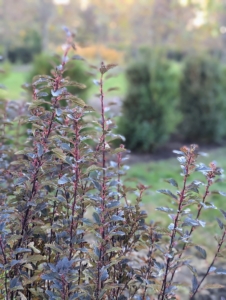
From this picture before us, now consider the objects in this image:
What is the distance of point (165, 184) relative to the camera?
5.25m

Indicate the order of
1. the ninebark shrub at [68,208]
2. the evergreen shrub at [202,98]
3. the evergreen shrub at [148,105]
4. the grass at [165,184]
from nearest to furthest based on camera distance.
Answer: the ninebark shrub at [68,208] < the grass at [165,184] < the evergreen shrub at [148,105] < the evergreen shrub at [202,98]

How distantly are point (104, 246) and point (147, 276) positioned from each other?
0.35 m

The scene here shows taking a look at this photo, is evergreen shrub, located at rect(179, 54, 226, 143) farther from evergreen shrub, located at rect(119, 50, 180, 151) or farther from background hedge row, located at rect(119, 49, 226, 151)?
evergreen shrub, located at rect(119, 50, 180, 151)

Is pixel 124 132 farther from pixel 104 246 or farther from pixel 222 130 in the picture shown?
pixel 104 246

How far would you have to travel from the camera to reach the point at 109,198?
1.56m

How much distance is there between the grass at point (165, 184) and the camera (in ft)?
13.2

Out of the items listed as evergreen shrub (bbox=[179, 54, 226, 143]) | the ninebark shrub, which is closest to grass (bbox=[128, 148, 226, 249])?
evergreen shrub (bbox=[179, 54, 226, 143])

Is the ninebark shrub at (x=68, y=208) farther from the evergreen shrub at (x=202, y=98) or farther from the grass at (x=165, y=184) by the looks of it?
the evergreen shrub at (x=202, y=98)

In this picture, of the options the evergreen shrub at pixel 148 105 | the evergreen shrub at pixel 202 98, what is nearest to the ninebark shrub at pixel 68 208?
the evergreen shrub at pixel 148 105

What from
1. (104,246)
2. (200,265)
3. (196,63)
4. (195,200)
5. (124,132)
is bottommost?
(200,265)

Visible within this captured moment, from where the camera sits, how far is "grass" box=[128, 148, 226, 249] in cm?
404

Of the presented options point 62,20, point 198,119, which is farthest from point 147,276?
point 62,20

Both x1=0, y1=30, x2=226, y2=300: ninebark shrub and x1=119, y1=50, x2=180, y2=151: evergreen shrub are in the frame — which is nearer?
x1=0, y1=30, x2=226, y2=300: ninebark shrub

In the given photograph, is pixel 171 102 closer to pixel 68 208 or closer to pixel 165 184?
pixel 165 184
